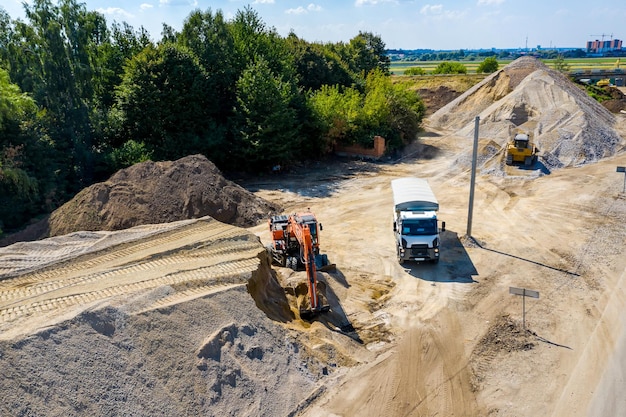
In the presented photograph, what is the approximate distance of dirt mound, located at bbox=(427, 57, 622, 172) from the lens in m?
35.2

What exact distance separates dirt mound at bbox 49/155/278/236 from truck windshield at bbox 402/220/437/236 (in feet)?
28.8

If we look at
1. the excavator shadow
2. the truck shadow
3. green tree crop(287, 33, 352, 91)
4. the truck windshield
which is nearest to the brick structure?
green tree crop(287, 33, 352, 91)

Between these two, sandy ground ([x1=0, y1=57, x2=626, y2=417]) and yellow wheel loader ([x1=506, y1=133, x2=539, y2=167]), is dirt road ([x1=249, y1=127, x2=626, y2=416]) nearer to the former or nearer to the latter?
sandy ground ([x1=0, y1=57, x2=626, y2=417])

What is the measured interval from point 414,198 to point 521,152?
16955 millimetres

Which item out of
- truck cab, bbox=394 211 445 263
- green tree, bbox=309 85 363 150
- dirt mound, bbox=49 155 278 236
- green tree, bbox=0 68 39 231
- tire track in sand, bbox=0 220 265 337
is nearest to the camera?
tire track in sand, bbox=0 220 265 337

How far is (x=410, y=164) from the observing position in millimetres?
36531

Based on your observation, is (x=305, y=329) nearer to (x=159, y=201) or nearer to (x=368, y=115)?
(x=159, y=201)

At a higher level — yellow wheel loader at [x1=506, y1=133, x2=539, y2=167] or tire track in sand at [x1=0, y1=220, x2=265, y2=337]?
tire track in sand at [x1=0, y1=220, x2=265, y2=337]

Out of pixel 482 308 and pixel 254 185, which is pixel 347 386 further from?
pixel 254 185

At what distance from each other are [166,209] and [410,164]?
20456 millimetres

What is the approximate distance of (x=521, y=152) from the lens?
3288 centimetres

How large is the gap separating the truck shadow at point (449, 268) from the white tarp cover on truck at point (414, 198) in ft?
7.70

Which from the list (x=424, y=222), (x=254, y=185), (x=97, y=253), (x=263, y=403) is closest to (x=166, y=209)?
(x=97, y=253)

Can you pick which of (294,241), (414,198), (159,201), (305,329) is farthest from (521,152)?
(305,329)
